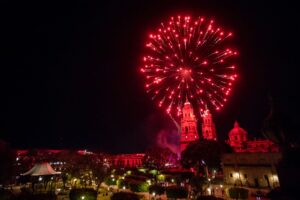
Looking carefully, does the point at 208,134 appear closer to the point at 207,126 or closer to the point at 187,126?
the point at 207,126

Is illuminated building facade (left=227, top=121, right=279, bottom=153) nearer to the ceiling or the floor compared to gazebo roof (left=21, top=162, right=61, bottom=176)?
nearer to the ceiling

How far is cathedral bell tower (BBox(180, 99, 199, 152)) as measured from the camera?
3202 inches

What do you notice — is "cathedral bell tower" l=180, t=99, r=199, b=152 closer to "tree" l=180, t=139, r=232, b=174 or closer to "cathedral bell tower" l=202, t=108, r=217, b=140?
"cathedral bell tower" l=202, t=108, r=217, b=140

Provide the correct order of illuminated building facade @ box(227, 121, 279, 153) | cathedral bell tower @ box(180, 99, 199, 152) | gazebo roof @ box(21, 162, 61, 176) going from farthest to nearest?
illuminated building facade @ box(227, 121, 279, 153), cathedral bell tower @ box(180, 99, 199, 152), gazebo roof @ box(21, 162, 61, 176)

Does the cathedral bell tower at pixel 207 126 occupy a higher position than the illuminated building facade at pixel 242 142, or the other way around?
the cathedral bell tower at pixel 207 126

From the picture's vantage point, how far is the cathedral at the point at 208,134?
81.6 meters

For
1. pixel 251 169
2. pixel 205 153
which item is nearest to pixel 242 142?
pixel 205 153

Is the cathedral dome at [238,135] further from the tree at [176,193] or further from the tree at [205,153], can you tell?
the tree at [176,193]

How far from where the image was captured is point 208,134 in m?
88.8

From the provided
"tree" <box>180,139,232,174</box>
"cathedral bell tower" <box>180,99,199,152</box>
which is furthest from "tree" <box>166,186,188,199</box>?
"cathedral bell tower" <box>180,99,199,152</box>

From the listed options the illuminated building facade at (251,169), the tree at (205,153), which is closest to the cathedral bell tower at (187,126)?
the tree at (205,153)

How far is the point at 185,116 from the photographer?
8338 cm

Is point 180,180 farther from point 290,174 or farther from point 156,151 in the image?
point 290,174

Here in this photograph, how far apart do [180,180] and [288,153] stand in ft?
162
